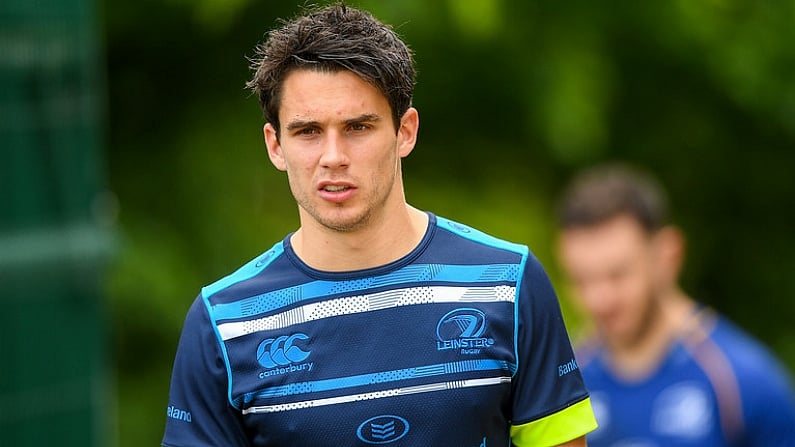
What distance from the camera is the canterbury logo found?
3193 mm

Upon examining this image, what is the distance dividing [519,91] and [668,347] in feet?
7.66

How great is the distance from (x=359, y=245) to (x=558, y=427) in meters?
0.59

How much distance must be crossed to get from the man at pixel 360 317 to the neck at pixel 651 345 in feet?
8.09

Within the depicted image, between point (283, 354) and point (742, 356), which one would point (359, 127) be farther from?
point (742, 356)

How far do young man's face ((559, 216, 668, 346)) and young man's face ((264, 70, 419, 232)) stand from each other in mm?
2636

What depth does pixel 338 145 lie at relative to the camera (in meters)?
3.10

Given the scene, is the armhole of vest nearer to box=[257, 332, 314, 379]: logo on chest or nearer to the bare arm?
the bare arm

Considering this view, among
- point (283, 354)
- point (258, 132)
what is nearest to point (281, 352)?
point (283, 354)

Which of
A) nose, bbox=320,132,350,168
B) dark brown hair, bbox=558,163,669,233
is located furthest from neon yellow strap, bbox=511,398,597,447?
dark brown hair, bbox=558,163,669,233

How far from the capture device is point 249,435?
3.26 meters

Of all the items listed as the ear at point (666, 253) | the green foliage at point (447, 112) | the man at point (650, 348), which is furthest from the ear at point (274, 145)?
the green foliage at point (447, 112)

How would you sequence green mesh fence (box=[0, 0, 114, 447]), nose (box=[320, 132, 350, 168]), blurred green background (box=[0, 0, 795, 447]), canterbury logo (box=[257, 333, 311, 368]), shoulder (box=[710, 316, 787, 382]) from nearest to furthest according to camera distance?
nose (box=[320, 132, 350, 168]) → canterbury logo (box=[257, 333, 311, 368]) → shoulder (box=[710, 316, 787, 382]) → green mesh fence (box=[0, 0, 114, 447]) → blurred green background (box=[0, 0, 795, 447])

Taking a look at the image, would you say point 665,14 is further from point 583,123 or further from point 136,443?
point 136,443

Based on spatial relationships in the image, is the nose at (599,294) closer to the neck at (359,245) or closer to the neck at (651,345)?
the neck at (651,345)
